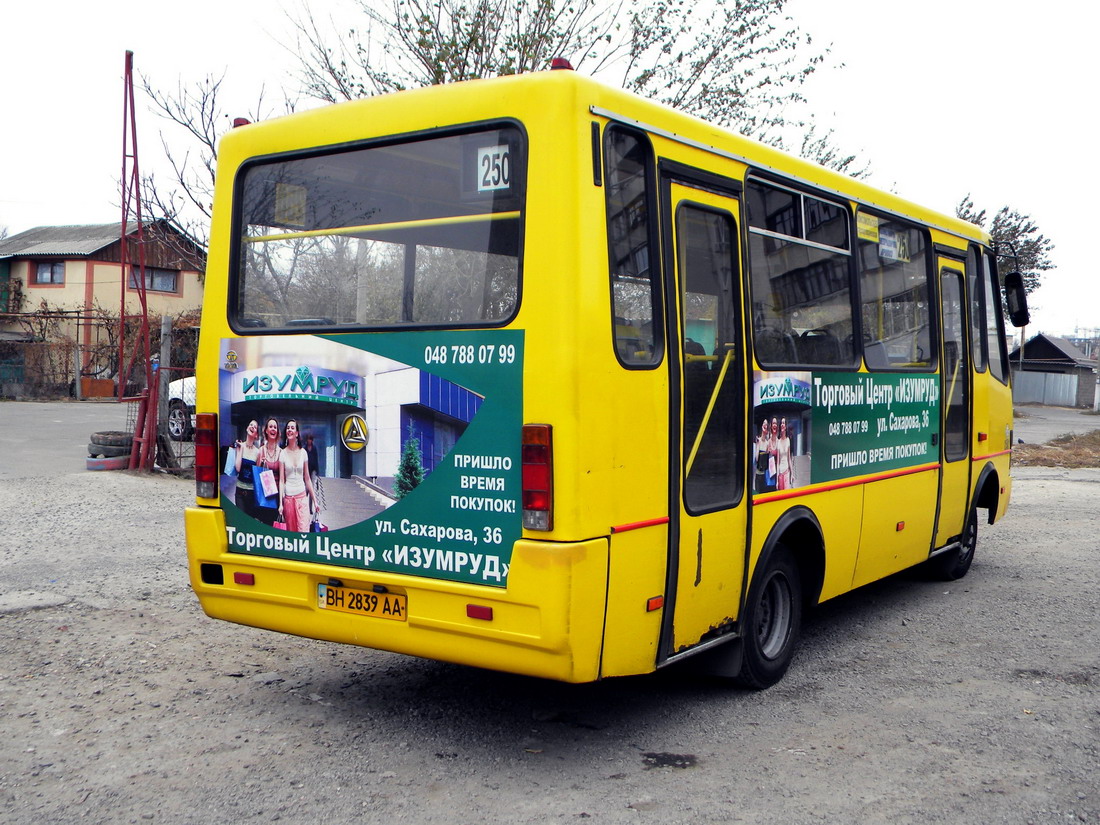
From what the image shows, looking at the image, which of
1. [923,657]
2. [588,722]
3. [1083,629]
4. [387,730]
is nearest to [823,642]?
[923,657]

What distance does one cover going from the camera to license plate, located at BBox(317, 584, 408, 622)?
188 inches

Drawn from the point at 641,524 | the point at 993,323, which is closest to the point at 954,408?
the point at 993,323

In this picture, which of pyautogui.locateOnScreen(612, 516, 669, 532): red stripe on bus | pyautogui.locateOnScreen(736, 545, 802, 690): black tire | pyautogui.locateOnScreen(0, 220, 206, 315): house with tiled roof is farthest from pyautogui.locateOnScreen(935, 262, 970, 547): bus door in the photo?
pyautogui.locateOnScreen(0, 220, 206, 315): house with tiled roof

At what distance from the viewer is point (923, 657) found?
6.50 m

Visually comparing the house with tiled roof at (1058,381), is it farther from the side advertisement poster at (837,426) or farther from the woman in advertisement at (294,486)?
the woman in advertisement at (294,486)

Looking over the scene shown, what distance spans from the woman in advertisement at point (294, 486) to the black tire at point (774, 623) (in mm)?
2294

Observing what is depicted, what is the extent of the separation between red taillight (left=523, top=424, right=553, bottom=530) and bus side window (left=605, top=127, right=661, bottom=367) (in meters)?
0.48

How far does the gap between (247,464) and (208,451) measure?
0.80 ft

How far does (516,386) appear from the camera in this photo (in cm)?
441

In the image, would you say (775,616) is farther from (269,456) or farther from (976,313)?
(976,313)

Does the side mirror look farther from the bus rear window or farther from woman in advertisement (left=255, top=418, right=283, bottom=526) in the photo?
woman in advertisement (left=255, top=418, right=283, bottom=526)

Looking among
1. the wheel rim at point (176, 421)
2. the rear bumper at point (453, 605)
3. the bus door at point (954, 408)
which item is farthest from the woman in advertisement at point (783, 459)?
the wheel rim at point (176, 421)

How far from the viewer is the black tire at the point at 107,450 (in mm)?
14977

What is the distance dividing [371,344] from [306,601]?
1.23 meters
